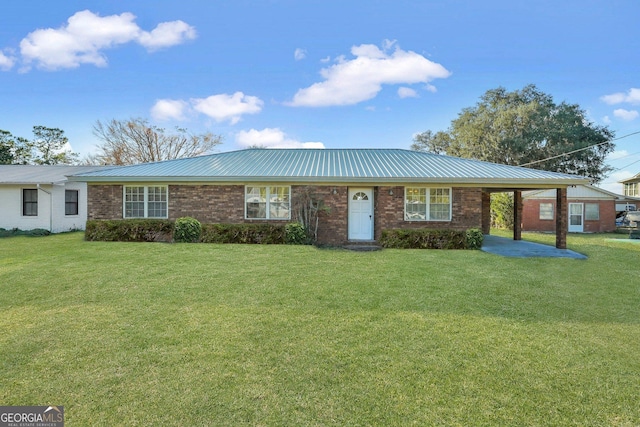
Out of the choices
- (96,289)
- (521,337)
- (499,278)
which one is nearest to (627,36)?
(499,278)

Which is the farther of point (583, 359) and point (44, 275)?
point (44, 275)

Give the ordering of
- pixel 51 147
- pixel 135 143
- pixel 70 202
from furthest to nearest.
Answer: pixel 51 147, pixel 135 143, pixel 70 202

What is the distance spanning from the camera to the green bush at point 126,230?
11664 mm

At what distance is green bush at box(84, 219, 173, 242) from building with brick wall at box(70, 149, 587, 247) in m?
1.05

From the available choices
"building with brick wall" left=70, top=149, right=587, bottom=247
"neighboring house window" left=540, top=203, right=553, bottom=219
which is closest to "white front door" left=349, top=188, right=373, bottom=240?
"building with brick wall" left=70, top=149, right=587, bottom=247

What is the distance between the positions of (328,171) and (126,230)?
7.83 metres

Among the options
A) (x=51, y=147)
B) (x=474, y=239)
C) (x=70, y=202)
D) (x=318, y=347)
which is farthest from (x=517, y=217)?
(x=51, y=147)

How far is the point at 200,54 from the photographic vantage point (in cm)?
1552

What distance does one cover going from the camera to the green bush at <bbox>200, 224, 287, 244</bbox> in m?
11.8

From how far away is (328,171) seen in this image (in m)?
13.0

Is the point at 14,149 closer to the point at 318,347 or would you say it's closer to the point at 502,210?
the point at 318,347

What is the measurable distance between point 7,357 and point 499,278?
8085 millimetres

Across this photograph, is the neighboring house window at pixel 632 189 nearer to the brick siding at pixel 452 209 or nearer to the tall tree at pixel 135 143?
the brick siding at pixel 452 209

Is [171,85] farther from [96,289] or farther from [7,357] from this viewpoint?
[7,357]
